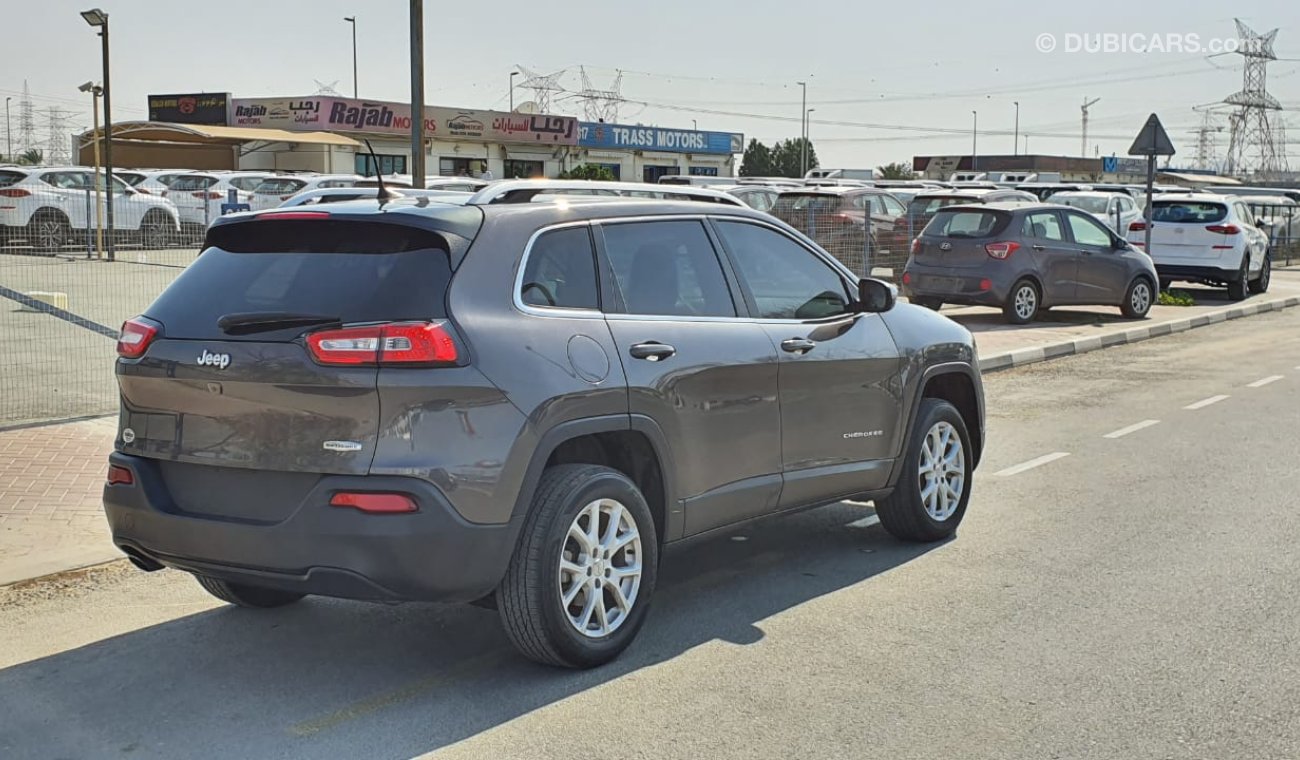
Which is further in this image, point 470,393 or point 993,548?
point 993,548

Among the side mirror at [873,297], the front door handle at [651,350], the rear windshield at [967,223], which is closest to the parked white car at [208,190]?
the rear windshield at [967,223]

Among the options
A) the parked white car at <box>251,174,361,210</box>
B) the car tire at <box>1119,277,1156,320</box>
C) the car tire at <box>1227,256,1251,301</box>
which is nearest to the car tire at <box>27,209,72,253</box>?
the parked white car at <box>251,174,361,210</box>

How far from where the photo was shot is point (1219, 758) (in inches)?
163

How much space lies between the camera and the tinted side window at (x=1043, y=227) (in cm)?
1794

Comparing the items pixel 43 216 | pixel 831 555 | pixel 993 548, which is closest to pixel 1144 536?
pixel 993 548

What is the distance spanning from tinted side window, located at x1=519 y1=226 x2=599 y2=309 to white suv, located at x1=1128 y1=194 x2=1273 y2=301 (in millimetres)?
20157

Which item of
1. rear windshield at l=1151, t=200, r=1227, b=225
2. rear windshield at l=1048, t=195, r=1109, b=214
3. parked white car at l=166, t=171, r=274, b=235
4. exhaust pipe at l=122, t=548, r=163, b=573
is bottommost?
exhaust pipe at l=122, t=548, r=163, b=573

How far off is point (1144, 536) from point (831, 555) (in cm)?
164

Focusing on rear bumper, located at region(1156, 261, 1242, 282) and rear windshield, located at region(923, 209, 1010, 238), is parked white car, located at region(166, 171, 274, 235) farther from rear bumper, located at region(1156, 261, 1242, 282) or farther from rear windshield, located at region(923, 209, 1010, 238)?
rear bumper, located at region(1156, 261, 1242, 282)

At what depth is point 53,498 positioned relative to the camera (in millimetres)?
7508

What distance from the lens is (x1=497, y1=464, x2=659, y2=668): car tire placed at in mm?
4660

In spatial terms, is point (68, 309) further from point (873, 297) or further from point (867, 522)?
point (873, 297)

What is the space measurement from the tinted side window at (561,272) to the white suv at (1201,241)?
20.2 metres

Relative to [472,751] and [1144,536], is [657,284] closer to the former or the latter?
[472,751]
